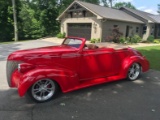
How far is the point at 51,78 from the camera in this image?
373 centimetres

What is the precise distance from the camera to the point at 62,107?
11.8 ft

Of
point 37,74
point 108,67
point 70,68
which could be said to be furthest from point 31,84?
point 108,67

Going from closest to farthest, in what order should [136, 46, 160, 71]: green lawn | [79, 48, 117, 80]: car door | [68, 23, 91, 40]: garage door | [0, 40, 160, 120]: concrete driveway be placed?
1. [0, 40, 160, 120]: concrete driveway
2. [79, 48, 117, 80]: car door
3. [136, 46, 160, 71]: green lawn
4. [68, 23, 91, 40]: garage door

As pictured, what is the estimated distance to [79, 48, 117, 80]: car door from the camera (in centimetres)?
438

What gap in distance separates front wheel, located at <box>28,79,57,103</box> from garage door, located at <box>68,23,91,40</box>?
54.7 ft

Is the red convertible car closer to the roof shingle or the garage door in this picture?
the roof shingle

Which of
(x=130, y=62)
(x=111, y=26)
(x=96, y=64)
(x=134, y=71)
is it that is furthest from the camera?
(x=111, y=26)

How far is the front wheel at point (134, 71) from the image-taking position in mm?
5375

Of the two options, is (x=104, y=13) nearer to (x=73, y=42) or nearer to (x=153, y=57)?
(x=153, y=57)

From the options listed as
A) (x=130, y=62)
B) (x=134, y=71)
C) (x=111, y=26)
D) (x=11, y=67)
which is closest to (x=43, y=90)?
(x=11, y=67)

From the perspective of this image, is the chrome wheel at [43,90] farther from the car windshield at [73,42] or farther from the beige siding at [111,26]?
the beige siding at [111,26]

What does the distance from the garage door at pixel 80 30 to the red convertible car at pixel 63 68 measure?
15397mm

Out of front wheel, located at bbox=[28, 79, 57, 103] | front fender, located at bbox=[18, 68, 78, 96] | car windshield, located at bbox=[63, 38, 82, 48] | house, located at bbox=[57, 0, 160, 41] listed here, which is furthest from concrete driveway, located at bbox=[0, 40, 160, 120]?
house, located at bbox=[57, 0, 160, 41]

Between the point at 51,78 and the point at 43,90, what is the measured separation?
0.39 m
